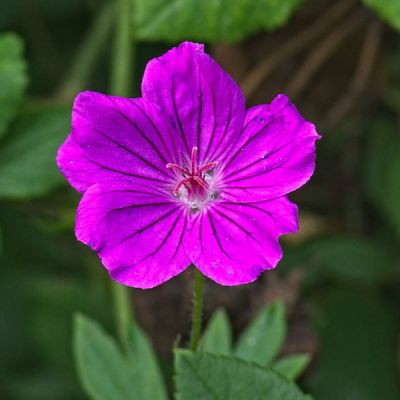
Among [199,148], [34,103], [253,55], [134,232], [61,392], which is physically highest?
[253,55]

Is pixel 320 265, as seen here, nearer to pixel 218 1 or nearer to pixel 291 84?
pixel 291 84

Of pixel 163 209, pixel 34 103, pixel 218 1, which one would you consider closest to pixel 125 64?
pixel 34 103

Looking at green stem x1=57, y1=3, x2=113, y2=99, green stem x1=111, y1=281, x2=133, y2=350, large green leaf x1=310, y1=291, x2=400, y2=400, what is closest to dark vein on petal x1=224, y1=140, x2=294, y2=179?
green stem x1=111, y1=281, x2=133, y2=350

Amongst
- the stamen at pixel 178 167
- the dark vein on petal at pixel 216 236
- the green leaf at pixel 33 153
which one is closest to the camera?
the dark vein on petal at pixel 216 236

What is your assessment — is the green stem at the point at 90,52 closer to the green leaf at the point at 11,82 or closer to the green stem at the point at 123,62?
the green stem at the point at 123,62

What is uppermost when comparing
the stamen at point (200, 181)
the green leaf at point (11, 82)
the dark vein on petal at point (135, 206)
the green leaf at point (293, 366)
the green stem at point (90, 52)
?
the green stem at point (90, 52)

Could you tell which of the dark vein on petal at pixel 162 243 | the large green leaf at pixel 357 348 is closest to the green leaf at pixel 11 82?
the dark vein on petal at pixel 162 243
